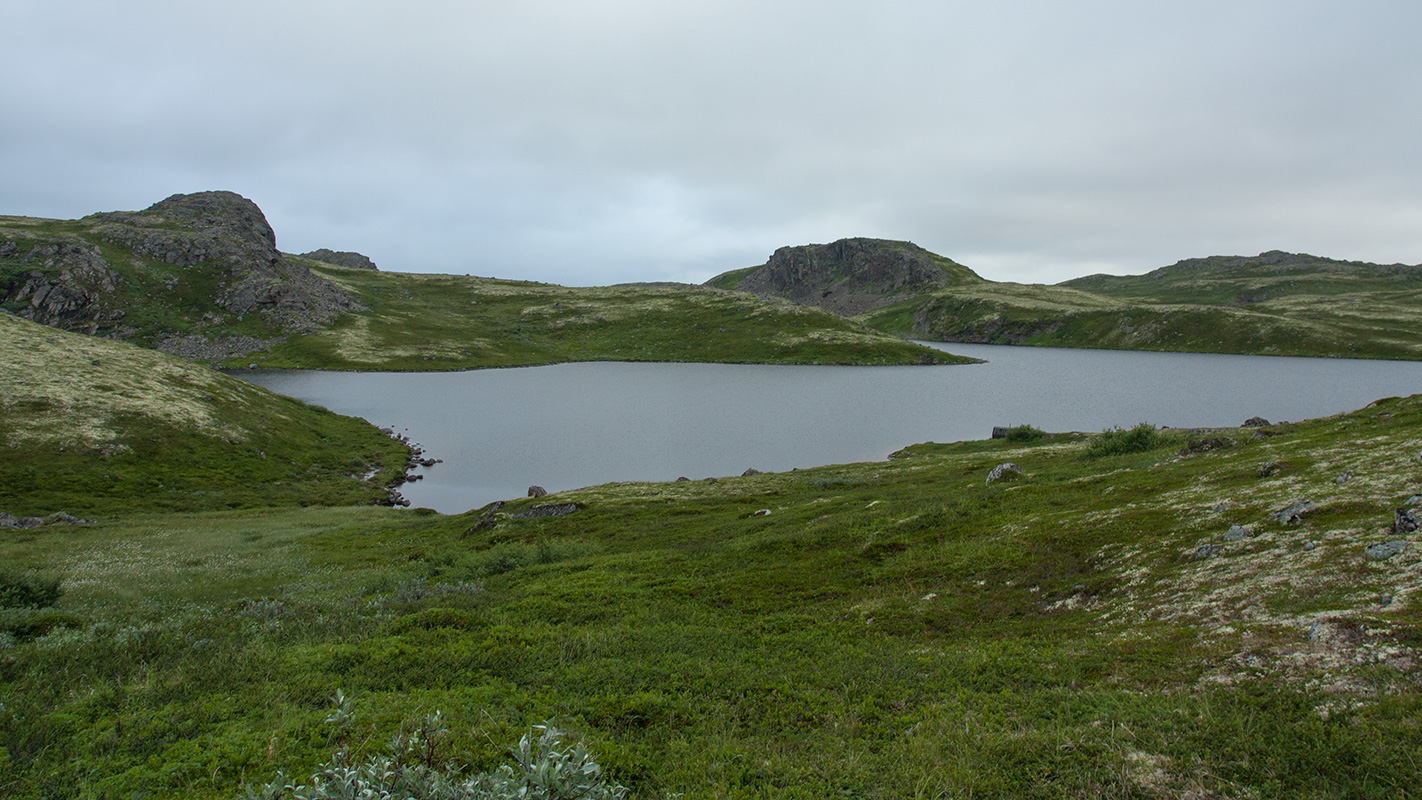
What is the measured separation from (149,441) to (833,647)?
76.9 m

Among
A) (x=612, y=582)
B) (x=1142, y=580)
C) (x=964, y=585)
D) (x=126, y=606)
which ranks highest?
(x=1142, y=580)

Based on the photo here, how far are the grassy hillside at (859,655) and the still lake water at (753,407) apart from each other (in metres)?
40.7

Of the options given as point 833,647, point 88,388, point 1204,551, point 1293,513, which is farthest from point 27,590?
point 88,388

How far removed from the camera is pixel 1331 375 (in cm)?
12825

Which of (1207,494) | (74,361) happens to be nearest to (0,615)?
(1207,494)

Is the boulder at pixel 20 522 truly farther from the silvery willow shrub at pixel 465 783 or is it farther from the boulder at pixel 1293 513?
the boulder at pixel 1293 513

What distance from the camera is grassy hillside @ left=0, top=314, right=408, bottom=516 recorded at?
170 feet

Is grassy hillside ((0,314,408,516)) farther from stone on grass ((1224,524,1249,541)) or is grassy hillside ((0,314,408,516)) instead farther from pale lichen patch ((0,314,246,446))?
stone on grass ((1224,524,1249,541))

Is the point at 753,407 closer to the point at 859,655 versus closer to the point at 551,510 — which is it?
the point at 551,510

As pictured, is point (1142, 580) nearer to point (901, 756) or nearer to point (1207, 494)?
point (1207, 494)

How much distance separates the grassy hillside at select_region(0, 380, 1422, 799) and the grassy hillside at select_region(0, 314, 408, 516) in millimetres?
32767

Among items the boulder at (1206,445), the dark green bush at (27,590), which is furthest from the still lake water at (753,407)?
the boulder at (1206,445)

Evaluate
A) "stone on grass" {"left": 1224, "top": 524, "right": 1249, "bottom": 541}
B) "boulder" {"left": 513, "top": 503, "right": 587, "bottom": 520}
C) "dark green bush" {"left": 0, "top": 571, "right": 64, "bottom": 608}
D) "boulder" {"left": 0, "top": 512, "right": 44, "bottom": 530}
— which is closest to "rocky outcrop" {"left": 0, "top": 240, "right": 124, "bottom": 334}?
"boulder" {"left": 0, "top": 512, "right": 44, "bottom": 530}

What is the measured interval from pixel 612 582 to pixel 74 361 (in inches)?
3588
